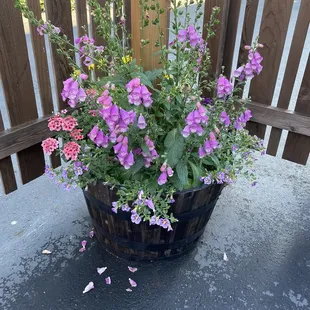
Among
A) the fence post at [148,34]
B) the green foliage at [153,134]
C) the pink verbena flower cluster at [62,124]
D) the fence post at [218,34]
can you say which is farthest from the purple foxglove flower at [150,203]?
the fence post at [218,34]

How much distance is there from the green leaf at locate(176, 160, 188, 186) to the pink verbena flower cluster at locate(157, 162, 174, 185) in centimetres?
8

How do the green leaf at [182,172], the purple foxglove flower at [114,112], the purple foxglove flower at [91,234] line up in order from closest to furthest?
the purple foxglove flower at [114,112] < the green leaf at [182,172] < the purple foxglove flower at [91,234]

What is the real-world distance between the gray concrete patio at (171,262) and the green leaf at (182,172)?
608 millimetres

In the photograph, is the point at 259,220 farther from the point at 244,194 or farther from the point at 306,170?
the point at 306,170

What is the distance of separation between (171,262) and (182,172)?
0.64m

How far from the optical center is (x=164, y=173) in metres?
1.48

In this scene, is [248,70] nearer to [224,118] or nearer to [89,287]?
[224,118]

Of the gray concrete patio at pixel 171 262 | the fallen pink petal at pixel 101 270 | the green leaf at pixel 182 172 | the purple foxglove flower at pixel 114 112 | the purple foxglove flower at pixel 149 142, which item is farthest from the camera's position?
the fallen pink petal at pixel 101 270

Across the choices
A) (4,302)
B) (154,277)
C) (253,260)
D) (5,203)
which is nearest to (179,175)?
(154,277)

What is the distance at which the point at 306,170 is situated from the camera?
270 centimetres

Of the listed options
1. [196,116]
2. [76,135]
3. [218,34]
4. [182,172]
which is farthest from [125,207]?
[218,34]

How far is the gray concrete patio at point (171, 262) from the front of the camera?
67.5 inches

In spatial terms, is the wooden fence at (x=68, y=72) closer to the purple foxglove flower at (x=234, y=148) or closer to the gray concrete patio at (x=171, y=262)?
the gray concrete patio at (x=171, y=262)

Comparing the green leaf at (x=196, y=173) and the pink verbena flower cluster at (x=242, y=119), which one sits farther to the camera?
the pink verbena flower cluster at (x=242, y=119)
